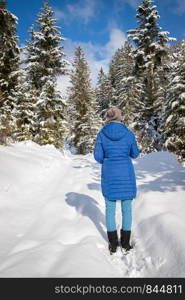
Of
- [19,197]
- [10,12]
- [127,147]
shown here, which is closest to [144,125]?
[10,12]

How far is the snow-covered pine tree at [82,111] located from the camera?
93.5 feet

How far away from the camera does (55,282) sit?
8.43ft

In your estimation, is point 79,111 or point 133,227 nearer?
point 133,227

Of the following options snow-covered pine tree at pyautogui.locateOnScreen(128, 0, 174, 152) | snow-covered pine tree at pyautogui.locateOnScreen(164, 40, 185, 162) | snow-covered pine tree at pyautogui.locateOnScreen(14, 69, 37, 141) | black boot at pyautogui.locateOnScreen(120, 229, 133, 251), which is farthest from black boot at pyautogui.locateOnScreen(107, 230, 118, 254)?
snow-covered pine tree at pyautogui.locateOnScreen(14, 69, 37, 141)

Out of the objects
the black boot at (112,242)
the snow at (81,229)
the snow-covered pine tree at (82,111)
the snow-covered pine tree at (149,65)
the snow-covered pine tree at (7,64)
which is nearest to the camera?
the snow at (81,229)

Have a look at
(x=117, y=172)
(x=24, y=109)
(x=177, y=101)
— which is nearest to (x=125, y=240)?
(x=117, y=172)

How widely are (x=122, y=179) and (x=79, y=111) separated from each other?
26872 mm

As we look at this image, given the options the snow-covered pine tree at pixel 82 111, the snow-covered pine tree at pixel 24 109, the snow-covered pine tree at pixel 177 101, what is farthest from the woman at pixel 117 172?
the snow-covered pine tree at pixel 82 111

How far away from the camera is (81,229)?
168 inches

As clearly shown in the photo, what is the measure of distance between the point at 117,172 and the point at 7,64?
65.2ft

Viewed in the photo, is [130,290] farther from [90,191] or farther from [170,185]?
[90,191]

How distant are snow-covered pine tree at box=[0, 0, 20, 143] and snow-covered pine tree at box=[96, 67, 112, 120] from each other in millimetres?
20905

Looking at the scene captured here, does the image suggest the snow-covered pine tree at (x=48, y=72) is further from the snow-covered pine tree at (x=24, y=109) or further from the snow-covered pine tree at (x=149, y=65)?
the snow-covered pine tree at (x=149, y=65)

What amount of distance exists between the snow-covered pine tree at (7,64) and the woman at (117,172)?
945 cm
